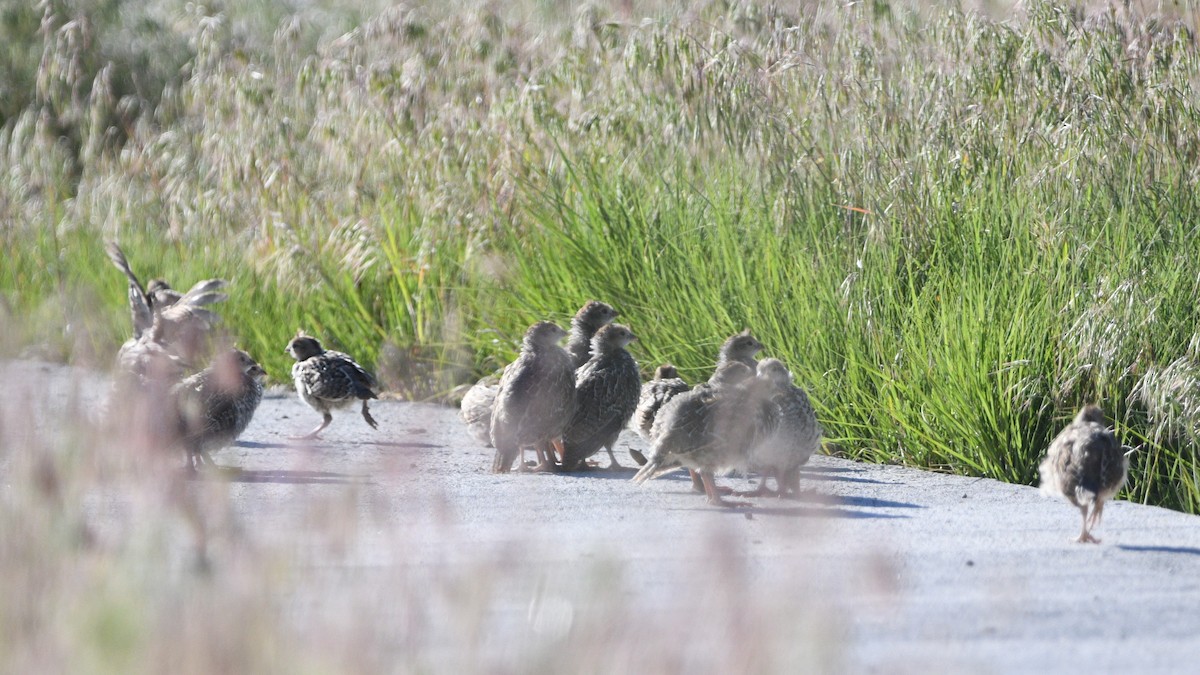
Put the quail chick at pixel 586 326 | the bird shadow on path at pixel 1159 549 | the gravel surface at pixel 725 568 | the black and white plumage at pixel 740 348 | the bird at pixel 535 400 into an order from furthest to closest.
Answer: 1. the quail chick at pixel 586 326
2. the black and white plumage at pixel 740 348
3. the bird at pixel 535 400
4. the bird shadow on path at pixel 1159 549
5. the gravel surface at pixel 725 568

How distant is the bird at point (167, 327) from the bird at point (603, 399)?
183cm

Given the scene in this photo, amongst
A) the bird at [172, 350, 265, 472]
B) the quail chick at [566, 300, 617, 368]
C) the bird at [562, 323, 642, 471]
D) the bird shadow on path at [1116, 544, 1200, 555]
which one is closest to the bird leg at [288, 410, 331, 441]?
the bird at [172, 350, 265, 472]

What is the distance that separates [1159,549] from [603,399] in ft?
9.12

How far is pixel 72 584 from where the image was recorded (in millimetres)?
3670

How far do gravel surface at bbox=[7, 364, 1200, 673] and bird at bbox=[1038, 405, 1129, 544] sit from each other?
0.15 meters

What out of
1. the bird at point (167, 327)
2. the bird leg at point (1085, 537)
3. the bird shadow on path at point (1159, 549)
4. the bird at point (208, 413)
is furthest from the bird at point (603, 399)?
the bird shadow on path at point (1159, 549)

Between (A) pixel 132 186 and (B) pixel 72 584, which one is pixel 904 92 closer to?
(B) pixel 72 584

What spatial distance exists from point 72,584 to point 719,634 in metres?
1.51

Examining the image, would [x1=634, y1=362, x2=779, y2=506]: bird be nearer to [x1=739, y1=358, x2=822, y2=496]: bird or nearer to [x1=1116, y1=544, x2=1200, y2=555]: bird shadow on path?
[x1=739, y1=358, x2=822, y2=496]: bird

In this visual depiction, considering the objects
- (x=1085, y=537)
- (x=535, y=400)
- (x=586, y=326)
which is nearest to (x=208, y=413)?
(x=535, y=400)

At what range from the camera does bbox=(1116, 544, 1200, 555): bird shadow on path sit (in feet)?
18.2

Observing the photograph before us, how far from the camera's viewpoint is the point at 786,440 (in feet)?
22.3

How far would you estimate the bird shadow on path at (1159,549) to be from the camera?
18.2 ft

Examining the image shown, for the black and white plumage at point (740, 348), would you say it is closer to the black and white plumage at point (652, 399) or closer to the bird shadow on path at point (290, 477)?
the black and white plumage at point (652, 399)
